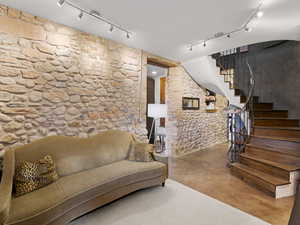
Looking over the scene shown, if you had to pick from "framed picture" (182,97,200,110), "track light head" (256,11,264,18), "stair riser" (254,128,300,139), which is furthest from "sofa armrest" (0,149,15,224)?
"stair riser" (254,128,300,139)

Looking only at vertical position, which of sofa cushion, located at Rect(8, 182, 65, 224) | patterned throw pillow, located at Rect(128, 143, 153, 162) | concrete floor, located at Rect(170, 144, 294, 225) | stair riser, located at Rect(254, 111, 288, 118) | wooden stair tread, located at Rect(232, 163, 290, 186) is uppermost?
stair riser, located at Rect(254, 111, 288, 118)

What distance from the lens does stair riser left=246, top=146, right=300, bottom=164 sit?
9.29ft

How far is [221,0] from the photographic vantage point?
2035 millimetres

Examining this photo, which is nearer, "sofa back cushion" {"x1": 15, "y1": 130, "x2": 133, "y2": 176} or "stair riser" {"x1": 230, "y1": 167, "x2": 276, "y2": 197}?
"sofa back cushion" {"x1": 15, "y1": 130, "x2": 133, "y2": 176}

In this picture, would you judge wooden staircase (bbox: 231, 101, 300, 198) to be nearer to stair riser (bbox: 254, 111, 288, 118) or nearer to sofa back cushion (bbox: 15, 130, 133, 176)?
stair riser (bbox: 254, 111, 288, 118)

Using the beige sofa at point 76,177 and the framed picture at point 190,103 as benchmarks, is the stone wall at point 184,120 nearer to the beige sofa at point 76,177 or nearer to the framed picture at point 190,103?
the framed picture at point 190,103

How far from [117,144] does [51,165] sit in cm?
110

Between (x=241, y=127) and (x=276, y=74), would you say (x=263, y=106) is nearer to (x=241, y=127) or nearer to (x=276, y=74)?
(x=276, y=74)

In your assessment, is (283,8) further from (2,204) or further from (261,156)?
(2,204)

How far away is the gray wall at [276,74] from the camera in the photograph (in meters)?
4.07

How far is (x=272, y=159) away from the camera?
306cm

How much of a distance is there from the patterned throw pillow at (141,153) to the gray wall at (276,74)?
153 inches

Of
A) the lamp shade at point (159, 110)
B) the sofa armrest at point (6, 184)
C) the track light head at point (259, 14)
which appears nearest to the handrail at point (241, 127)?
the lamp shade at point (159, 110)

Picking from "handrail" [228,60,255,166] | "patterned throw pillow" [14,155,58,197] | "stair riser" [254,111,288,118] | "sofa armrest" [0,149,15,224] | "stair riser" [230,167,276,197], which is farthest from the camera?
"stair riser" [254,111,288,118]
